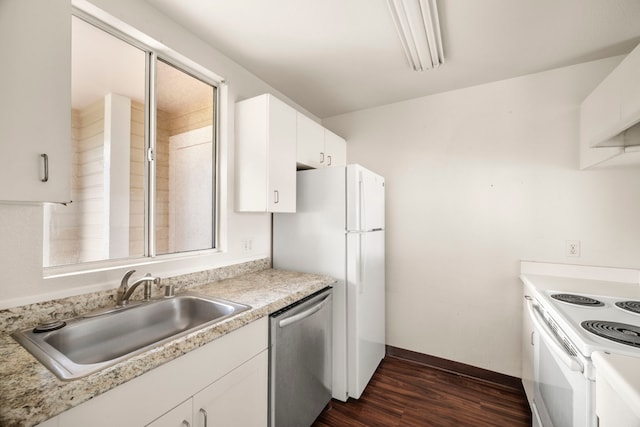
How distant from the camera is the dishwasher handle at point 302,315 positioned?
142 cm

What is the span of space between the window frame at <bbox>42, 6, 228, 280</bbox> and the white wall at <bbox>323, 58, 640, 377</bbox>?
5.13 feet

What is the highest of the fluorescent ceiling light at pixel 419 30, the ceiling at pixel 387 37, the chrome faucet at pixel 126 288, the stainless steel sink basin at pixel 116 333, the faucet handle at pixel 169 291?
the ceiling at pixel 387 37

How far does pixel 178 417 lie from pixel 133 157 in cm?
133

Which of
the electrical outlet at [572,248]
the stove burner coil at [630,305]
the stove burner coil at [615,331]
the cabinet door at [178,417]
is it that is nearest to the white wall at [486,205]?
the electrical outlet at [572,248]

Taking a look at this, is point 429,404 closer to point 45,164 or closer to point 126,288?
point 126,288

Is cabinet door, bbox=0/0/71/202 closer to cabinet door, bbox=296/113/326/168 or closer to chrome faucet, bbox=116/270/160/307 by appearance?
chrome faucet, bbox=116/270/160/307

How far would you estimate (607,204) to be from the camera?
189 centimetres

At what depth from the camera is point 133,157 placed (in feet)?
5.01

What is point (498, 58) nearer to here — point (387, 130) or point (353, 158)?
point (387, 130)

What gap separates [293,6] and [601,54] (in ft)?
7.08

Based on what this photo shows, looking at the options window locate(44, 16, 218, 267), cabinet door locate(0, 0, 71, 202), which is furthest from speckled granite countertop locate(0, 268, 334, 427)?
cabinet door locate(0, 0, 71, 202)

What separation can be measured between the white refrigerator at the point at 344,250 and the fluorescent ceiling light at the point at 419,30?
Answer: 2.83ft

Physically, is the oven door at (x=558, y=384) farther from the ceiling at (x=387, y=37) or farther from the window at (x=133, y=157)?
the window at (x=133, y=157)

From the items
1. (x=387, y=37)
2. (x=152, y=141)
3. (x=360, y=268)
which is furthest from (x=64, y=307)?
(x=387, y=37)
